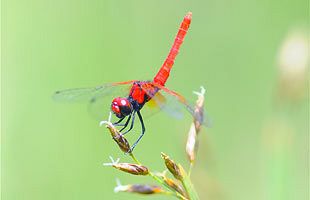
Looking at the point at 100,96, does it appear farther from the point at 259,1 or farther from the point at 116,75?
the point at 259,1

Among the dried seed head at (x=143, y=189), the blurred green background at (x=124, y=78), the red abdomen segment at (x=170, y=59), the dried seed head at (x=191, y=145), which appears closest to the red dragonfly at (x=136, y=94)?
the red abdomen segment at (x=170, y=59)

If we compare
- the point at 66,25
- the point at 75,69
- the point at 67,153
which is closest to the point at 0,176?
the point at 67,153

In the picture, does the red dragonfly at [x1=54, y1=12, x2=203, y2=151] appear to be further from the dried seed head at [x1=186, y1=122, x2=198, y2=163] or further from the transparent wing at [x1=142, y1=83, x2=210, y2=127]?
the dried seed head at [x1=186, y1=122, x2=198, y2=163]

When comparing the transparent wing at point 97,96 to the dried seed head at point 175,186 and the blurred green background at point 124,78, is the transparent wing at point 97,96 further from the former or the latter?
the dried seed head at point 175,186

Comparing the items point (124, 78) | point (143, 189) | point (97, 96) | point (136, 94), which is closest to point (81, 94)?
point (97, 96)

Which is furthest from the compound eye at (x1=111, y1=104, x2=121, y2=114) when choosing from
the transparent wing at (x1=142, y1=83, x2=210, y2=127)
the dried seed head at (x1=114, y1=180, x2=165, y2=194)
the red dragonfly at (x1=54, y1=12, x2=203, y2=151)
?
the dried seed head at (x1=114, y1=180, x2=165, y2=194)

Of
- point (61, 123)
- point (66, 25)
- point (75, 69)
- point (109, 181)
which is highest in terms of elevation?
point (66, 25)
